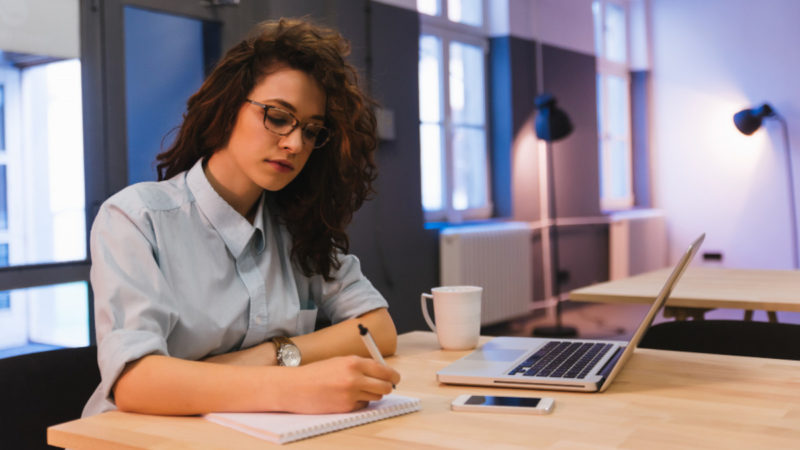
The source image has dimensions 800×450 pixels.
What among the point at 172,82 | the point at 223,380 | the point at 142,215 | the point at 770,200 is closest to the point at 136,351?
the point at 223,380

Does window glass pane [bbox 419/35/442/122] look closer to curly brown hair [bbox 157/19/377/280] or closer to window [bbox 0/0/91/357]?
window [bbox 0/0/91/357]

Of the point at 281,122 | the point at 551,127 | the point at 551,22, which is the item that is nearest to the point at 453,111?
the point at 551,127

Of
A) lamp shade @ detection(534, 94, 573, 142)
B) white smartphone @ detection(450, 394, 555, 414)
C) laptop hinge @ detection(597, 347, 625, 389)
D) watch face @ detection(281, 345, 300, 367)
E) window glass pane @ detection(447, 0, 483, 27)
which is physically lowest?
white smartphone @ detection(450, 394, 555, 414)

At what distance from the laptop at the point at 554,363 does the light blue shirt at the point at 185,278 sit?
0.37 metres

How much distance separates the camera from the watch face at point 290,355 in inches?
57.7

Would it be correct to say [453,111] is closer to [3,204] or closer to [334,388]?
[3,204]

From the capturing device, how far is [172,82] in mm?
4125

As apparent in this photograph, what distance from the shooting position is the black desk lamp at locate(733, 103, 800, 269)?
24.0 feet

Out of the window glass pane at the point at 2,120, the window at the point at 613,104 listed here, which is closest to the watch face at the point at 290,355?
the window glass pane at the point at 2,120

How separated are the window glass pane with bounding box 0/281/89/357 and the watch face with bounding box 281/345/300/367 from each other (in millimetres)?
2303

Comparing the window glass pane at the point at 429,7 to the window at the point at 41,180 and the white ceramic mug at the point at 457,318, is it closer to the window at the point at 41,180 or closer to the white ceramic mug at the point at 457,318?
the window at the point at 41,180

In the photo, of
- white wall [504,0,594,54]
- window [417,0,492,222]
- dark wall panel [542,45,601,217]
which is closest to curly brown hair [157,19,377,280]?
window [417,0,492,222]

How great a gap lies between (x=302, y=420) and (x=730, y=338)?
142cm

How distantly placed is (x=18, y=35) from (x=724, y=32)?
265 inches
